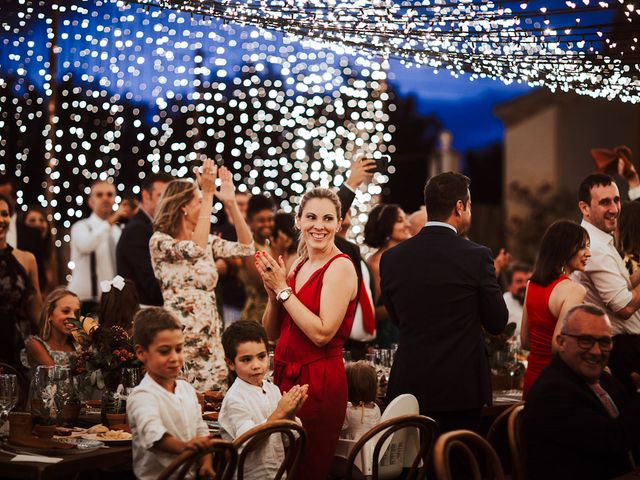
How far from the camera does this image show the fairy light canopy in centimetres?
450

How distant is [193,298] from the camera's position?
5434mm

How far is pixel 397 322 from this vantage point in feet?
13.6

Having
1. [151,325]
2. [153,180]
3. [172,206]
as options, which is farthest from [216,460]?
[153,180]

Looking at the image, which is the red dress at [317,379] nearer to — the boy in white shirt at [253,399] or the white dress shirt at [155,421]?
the boy in white shirt at [253,399]

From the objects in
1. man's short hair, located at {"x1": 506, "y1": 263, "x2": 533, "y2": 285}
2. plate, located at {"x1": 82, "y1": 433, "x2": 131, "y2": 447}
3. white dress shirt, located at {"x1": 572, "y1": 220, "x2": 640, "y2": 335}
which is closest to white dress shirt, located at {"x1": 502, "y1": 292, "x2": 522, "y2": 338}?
man's short hair, located at {"x1": 506, "y1": 263, "x2": 533, "y2": 285}

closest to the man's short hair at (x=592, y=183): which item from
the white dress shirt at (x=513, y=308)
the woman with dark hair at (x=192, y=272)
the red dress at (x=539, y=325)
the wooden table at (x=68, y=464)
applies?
the red dress at (x=539, y=325)

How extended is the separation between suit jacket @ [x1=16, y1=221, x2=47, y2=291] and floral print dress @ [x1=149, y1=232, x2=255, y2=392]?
2.03 meters

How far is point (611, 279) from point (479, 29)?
1402 mm

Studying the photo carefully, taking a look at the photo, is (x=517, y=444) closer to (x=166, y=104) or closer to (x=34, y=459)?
(x=34, y=459)

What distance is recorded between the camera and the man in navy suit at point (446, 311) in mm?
3898

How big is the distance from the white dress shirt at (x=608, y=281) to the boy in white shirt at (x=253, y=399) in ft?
6.75

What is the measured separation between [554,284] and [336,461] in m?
1.27

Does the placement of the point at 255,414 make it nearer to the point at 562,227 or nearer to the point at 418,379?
the point at 418,379

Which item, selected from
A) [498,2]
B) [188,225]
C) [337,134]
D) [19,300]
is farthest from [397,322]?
[337,134]
